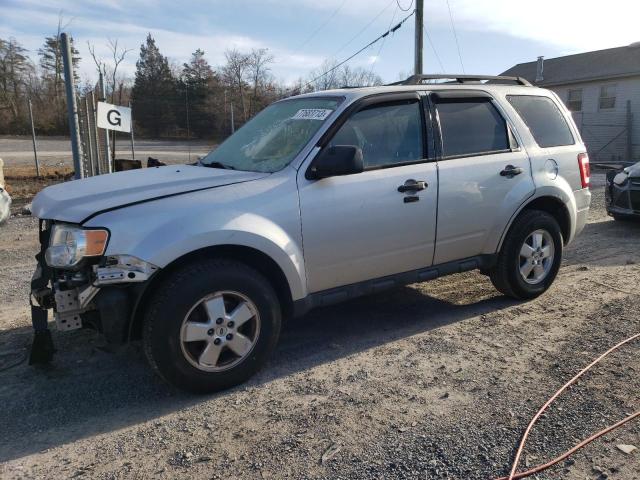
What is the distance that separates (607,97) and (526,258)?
81.4 feet

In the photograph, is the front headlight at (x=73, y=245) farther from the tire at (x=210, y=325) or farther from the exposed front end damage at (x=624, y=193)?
the exposed front end damage at (x=624, y=193)

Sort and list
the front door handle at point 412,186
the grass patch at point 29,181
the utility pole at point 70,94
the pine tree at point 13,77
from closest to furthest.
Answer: the front door handle at point 412,186 → the utility pole at point 70,94 → the grass patch at point 29,181 → the pine tree at point 13,77

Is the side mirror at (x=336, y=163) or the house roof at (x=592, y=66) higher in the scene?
the house roof at (x=592, y=66)

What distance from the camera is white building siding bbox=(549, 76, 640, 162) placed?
2403 cm

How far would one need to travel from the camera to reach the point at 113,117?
951 cm

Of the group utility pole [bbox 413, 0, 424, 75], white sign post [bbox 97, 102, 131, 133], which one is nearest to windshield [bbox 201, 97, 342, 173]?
white sign post [bbox 97, 102, 131, 133]

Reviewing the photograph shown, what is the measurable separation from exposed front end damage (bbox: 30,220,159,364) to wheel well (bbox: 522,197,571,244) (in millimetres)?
3472

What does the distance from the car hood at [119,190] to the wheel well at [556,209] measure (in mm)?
2722

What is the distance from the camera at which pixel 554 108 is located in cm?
516

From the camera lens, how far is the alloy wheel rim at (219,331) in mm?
3186

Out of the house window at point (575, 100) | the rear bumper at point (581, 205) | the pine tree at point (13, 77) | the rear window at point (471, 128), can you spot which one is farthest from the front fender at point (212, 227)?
the pine tree at point (13, 77)

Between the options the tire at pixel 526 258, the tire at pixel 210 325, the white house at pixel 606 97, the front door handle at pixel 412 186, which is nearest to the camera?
the tire at pixel 210 325

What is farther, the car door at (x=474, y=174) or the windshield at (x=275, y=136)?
the car door at (x=474, y=174)

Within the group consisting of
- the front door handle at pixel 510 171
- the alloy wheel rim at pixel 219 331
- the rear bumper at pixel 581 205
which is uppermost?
the front door handle at pixel 510 171
